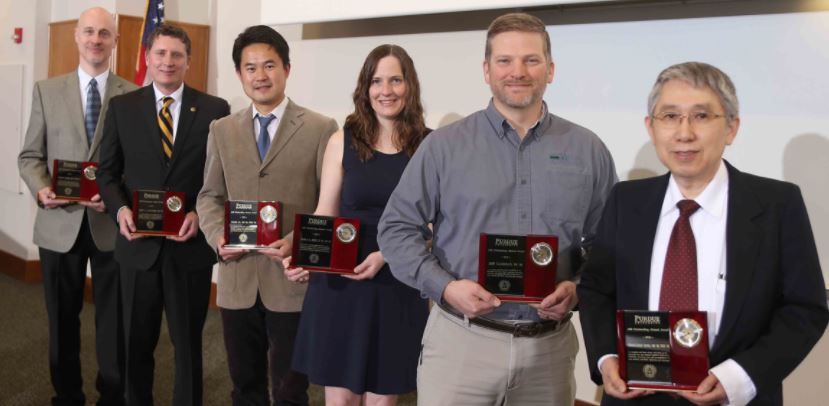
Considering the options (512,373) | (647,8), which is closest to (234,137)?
(512,373)

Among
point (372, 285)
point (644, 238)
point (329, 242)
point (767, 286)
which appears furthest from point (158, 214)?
point (767, 286)

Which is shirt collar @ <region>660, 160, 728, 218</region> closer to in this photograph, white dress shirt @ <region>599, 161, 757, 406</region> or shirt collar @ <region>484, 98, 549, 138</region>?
white dress shirt @ <region>599, 161, 757, 406</region>

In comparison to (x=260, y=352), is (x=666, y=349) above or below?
above

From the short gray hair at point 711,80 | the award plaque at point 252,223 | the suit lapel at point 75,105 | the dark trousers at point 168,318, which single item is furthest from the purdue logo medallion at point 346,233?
the suit lapel at point 75,105

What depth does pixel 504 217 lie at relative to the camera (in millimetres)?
2150

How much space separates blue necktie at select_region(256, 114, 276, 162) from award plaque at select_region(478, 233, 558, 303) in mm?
1359

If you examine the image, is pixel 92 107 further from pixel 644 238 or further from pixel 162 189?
pixel 644 238

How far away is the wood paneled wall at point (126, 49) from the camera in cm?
571

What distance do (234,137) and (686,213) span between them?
188cm

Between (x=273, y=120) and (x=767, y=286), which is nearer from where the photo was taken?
(x=767, y=286)

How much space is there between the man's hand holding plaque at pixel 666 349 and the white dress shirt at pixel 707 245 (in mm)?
82

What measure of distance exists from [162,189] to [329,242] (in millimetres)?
1015

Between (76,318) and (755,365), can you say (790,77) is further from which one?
(76,318)

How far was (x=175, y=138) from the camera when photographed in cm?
334
